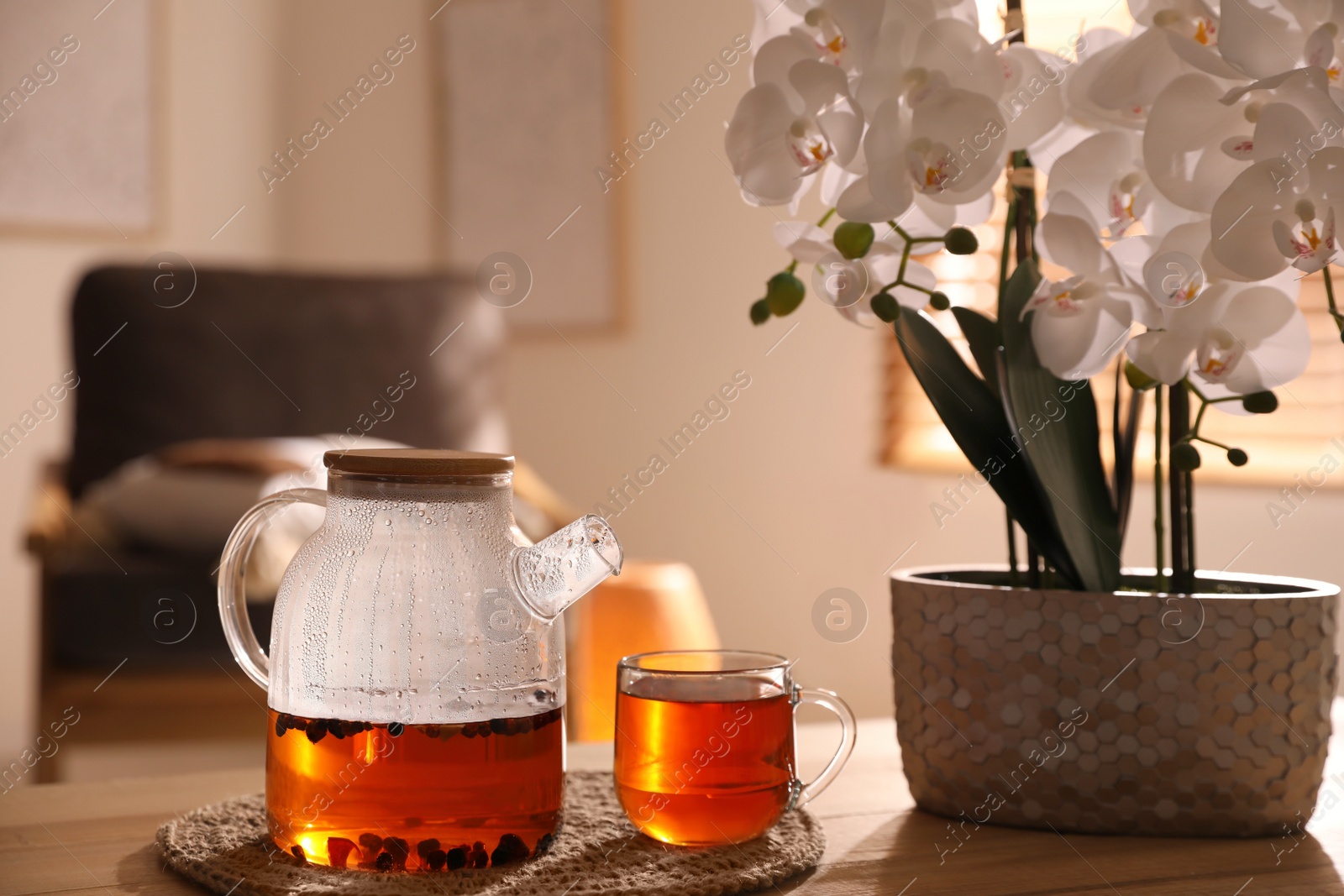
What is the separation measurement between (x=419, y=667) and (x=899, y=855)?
0.26 meters

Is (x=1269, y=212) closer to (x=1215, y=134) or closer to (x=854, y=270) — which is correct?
(x=1215, y=134)

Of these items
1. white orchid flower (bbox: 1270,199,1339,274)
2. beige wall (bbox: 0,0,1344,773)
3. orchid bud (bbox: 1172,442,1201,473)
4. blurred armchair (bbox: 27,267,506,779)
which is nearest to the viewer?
white orchid flower (bbox: 1270,199,1339,274)

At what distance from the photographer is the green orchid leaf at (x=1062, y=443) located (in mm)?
660

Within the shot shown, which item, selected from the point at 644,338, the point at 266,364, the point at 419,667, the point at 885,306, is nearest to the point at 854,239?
the point at 885,306

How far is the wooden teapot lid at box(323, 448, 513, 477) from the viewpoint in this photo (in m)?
0.58

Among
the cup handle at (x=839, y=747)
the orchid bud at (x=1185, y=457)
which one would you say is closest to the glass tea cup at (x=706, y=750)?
the cup handle at (x=839, y=747)

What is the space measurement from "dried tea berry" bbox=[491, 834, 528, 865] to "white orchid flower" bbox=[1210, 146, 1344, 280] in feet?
1.29

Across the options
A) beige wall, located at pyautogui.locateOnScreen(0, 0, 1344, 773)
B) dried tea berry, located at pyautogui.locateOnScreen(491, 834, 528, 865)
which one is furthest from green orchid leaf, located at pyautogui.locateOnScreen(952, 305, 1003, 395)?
beige wall, located at pyautogui.locateOnScreen(0, 0, 1344, 773)

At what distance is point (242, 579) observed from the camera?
633 mm

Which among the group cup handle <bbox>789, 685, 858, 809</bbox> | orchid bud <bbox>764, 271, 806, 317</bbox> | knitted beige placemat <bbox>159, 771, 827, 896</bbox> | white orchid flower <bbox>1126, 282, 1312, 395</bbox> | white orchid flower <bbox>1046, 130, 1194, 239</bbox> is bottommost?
knitted beige placemat <bbox>159, 771, 827, 896</bbox>

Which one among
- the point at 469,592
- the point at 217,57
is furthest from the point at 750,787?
the point at 217,57

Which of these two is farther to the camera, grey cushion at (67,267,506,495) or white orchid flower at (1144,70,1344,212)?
grey cushion at (67,267,506,495)

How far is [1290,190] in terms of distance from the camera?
0.54m

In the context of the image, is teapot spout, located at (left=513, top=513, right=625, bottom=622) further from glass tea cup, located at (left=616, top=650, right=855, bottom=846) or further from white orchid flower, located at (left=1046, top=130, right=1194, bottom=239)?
white orchid flower, located at (left=1046, top=130, right=1194, bottom=239)
